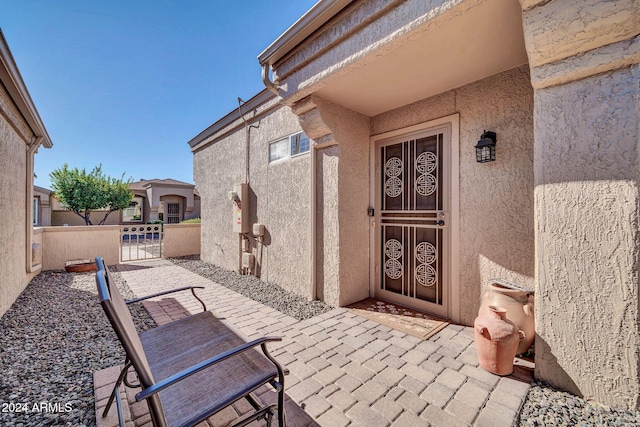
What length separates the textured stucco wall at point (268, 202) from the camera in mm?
4930

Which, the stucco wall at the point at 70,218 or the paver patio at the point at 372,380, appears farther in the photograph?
the stucco wall at the point at 70,218

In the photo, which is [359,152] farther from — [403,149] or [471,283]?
[471,283]

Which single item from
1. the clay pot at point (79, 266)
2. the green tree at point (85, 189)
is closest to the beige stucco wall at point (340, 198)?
the clay pot at point (79, 266)

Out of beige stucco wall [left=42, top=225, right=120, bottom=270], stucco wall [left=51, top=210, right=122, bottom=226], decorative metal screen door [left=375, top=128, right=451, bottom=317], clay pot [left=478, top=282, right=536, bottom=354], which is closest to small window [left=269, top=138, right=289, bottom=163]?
decorative metal screen door [left=375, top=128, right=451, bottom=317]

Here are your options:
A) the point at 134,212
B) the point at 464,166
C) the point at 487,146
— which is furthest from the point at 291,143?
the point at 134,212

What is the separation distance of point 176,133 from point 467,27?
25.6 metres

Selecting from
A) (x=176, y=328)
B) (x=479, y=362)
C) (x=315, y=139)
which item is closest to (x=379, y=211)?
(x=315, y=139)

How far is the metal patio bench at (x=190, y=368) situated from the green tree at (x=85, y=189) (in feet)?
61.8

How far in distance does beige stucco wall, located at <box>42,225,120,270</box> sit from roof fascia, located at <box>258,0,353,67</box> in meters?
7.57

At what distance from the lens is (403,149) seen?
4.19 m

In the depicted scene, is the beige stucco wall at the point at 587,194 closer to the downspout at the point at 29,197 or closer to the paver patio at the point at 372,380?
the paver patio at the point at 372,380

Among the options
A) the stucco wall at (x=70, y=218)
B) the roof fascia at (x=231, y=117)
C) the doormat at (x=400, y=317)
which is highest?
the roof fascia at (x=231, y=117)

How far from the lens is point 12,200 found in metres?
4.41

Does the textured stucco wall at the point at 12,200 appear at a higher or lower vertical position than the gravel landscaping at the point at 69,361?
higher
